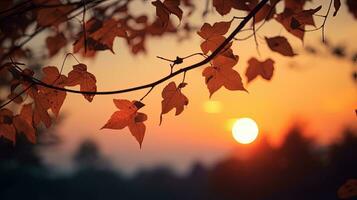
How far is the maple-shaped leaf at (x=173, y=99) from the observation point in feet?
4.68

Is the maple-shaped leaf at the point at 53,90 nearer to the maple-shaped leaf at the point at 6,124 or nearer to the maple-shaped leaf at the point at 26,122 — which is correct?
the maple-shaped leaf at the point at 26,122

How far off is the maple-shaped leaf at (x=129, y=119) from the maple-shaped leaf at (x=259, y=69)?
743 mm

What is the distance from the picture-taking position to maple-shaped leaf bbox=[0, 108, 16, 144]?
5.64 ft

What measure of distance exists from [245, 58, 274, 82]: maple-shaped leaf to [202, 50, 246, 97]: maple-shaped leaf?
561mm

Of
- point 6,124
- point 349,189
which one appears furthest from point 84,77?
point 349,189

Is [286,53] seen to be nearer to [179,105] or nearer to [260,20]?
[260,20]

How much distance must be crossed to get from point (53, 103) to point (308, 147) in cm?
2496

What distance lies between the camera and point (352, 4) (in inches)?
81.4

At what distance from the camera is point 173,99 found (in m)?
1.45

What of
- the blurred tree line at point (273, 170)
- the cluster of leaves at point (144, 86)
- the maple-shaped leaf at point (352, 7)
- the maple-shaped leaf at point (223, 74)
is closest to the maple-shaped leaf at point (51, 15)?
the cluster of leaves at point (144, 86)

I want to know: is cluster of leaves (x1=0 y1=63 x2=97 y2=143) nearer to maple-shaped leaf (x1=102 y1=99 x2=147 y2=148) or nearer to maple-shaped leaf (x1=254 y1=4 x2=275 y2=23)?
maple-shaped leaf (x1=102 y1=99 x2=147 y2=148)

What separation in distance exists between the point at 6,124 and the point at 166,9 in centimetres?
88

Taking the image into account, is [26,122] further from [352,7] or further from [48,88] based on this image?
[352,7]

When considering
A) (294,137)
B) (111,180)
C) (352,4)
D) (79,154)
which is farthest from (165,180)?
(352,4)
